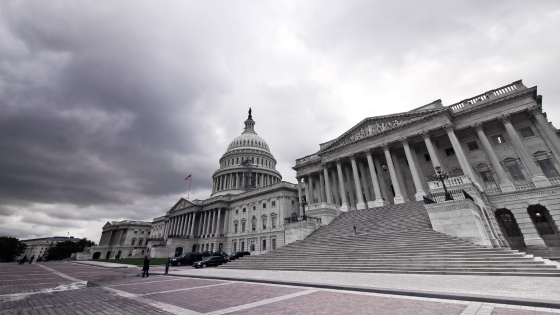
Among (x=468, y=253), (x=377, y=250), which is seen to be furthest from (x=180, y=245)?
(x=468, y=253)

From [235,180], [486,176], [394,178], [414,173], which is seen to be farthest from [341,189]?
[235,180]

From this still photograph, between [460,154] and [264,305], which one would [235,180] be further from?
[264,305]

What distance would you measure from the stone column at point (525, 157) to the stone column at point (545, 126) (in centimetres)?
205

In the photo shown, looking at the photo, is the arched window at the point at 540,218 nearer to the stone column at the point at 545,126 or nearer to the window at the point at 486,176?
the window at the point at 486,176

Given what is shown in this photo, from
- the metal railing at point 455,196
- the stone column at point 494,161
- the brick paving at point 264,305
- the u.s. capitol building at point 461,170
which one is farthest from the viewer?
the stone column at point 494,161

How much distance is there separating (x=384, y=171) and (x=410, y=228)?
1835 cm

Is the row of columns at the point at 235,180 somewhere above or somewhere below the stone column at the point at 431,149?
above

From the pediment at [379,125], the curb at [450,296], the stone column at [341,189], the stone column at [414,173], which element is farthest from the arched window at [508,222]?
the curb at [450,296]

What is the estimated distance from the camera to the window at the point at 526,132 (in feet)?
86.6

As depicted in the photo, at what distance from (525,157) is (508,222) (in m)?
7.12

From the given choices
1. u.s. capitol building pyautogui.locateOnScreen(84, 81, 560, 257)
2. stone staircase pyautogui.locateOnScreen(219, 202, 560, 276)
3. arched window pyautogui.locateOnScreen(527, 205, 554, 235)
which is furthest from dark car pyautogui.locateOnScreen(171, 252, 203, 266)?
arched window pyautogui.locateOnScreen(527, 205, 554, 235)

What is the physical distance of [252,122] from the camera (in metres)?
107

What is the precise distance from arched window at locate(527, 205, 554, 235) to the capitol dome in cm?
6290

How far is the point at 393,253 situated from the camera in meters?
15.2
